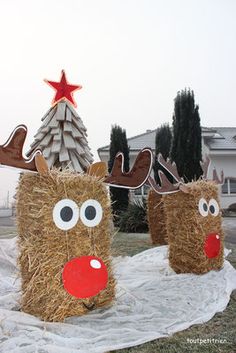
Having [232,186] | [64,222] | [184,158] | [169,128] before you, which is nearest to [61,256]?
[64,222]

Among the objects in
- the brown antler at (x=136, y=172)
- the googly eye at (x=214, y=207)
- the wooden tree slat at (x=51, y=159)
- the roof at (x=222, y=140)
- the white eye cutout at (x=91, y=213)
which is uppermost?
the roof at (x=222, y=140)

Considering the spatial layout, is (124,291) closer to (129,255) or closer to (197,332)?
(197,332)

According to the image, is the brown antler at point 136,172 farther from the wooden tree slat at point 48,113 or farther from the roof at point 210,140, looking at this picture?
the roof at point 210,140

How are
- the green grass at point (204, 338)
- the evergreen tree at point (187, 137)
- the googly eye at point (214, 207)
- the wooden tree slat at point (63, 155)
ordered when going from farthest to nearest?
the evergreen tree at point (187, 137) → the googly eye at point (214, 207) → the wooden tree slat at point (63, 155) → the green grass at point (204, 338)

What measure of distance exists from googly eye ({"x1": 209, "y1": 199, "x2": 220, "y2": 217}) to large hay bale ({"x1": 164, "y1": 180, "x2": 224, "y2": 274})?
0.02 m

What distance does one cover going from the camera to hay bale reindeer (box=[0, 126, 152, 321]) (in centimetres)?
430

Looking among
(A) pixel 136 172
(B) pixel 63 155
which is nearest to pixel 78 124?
(B) pixel 63 155

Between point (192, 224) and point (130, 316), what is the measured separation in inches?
93.2

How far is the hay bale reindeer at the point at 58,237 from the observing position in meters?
4.30

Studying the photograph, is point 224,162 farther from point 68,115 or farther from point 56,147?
point 56,147

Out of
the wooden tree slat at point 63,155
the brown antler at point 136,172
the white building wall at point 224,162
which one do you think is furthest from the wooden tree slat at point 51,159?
the white building wall at point 224,162

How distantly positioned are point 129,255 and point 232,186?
659 inches

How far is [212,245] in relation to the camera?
657cm

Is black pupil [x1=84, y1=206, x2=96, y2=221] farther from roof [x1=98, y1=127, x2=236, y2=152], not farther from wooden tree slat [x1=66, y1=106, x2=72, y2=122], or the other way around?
roof [x1=98, y1=127, x2=236, y2=152]
